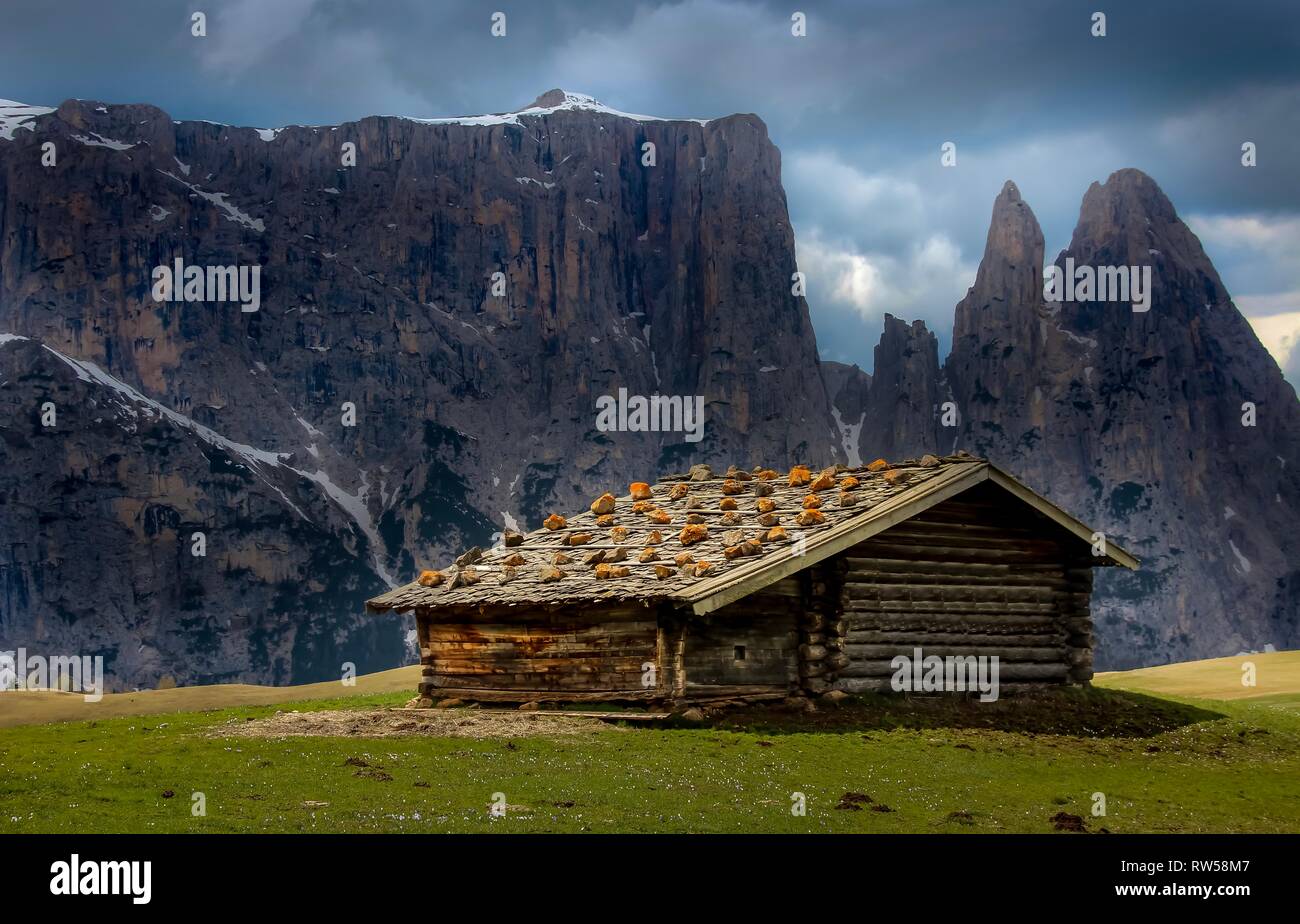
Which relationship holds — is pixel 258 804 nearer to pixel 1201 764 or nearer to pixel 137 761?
pixel 137 761

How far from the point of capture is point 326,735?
25.1 meters

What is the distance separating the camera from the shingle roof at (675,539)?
2684cm

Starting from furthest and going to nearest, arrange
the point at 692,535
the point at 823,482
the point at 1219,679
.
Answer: the point at 1219,679 < the point at 823,482 < the point at 692,535

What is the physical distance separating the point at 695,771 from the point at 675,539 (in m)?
8.74

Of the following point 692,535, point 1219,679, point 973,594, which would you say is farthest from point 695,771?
point 1219,679

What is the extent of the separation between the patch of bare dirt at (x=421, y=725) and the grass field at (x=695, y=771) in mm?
107

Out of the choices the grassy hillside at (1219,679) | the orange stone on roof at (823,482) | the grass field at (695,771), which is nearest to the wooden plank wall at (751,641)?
the grass field at (695,771)

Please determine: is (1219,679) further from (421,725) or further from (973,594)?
(421,725)

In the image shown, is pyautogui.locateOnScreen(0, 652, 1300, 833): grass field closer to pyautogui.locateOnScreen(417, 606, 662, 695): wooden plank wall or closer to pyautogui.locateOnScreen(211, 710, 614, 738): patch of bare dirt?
pyautogui.locateOnScreen(211, 710, 614, 738): patch of bare dirt

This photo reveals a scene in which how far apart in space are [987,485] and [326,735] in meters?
14.0

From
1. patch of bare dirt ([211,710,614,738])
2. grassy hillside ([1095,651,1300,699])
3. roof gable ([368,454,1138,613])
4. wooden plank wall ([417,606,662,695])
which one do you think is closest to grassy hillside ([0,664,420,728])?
wooden plank wall ([417,606,662,695])

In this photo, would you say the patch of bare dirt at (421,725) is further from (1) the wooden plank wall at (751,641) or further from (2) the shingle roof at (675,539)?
(1) the wooden plank wall at (751,641)

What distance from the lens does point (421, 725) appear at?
84.7 feet
